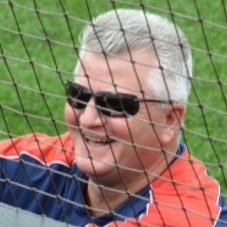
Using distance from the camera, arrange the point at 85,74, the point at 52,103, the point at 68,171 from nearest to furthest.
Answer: the point at 85,74 → the point at 68,171 → the point at 52,103

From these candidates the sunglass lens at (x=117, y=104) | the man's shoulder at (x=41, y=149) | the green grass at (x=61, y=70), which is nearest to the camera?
the sunglass lens at (x=117, y=104)

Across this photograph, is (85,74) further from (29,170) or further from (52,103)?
(52,103)

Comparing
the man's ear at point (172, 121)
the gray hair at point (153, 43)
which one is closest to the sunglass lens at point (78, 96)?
the gray hair at point (153, 43)

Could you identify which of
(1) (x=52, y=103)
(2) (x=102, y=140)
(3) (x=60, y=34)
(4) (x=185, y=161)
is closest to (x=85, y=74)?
(2) (x=102, y=140)

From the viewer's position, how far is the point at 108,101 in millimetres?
2883

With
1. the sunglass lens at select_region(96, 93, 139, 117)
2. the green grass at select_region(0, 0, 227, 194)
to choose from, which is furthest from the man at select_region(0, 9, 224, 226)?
the green grass at select_region(0, 0, 227, 194)

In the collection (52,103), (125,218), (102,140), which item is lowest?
(52,103)

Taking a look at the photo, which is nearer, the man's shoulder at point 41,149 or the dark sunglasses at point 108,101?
the dark sunglasses at point 108,101

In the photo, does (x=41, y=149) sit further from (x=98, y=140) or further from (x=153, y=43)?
(x=153, y=43)

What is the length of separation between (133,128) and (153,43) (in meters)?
0.22

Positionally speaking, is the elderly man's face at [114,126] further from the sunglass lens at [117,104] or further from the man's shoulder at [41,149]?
the man's shoulder at [41,149]

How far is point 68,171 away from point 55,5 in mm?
2759

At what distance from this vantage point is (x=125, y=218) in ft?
9.75

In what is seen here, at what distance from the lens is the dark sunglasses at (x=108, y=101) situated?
288 centimetres
